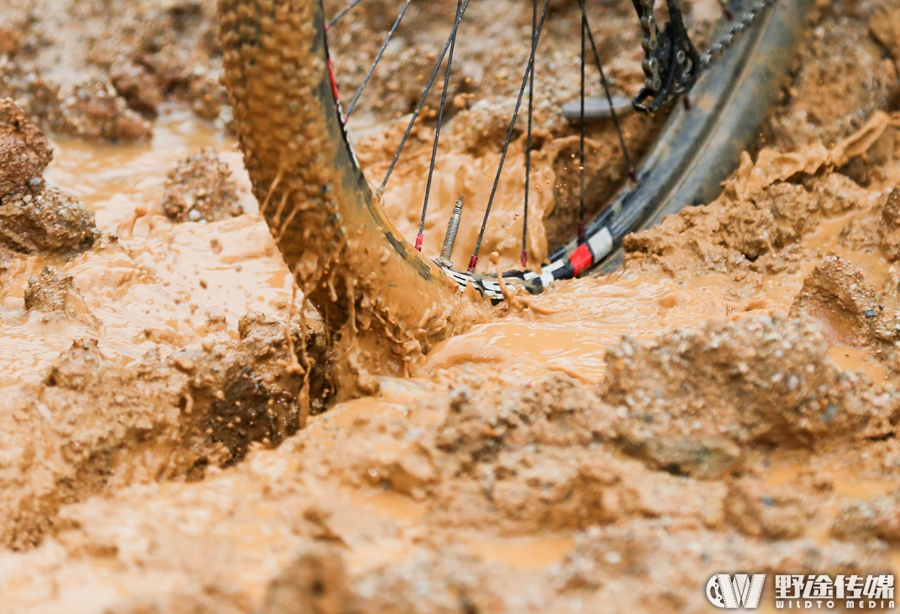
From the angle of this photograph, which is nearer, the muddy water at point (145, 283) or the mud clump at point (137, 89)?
the muddy water at point (145, 283)

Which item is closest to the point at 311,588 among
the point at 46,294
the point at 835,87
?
the point at 46,294

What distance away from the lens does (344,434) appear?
168 cm

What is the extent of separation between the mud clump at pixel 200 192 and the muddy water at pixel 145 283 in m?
0.08

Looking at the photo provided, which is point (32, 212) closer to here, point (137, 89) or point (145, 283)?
point (145, 283)

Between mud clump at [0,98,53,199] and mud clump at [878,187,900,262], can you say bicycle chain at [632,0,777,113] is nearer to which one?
mud clump at [878,187,900,262]

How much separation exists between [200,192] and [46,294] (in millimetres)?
1136

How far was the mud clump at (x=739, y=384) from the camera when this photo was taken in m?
1.65

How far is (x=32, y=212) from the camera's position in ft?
9.20

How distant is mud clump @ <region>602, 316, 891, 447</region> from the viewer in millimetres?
1654

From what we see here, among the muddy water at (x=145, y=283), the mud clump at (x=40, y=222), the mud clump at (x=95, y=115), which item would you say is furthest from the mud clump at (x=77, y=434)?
the mud clump at (x=95, y=115)

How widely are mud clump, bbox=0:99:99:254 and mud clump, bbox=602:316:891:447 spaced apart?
2.13m

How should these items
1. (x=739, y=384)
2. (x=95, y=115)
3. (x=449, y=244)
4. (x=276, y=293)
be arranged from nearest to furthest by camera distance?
1. (x=739, y=384)
2. (x=449, y=244)
3. (x=276, y=293)
4. (x=95, y=115)

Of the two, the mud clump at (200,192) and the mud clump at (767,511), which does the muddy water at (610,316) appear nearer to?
the mud clump at (767,511)

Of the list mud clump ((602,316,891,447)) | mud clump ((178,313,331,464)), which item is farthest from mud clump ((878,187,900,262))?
mud clump ((178,313,331,464))
